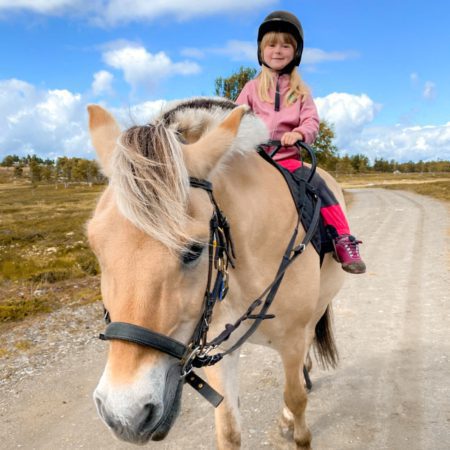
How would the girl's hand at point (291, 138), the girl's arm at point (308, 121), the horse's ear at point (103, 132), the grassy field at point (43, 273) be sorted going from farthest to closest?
1. the grassy field at point (43, 273)
2. the girl's arm at point (308, 121)
3. the girl's hand at point (291, 138)
4. the horse's ear at point (103, 132)

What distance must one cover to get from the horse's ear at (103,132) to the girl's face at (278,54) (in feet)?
6.19

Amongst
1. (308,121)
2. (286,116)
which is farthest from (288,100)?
(308,121)

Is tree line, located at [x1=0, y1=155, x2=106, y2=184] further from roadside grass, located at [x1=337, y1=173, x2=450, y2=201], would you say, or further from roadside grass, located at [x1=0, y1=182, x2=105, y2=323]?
roadside grass, located at [x1=0, y1=182, x2=105, y2=323]

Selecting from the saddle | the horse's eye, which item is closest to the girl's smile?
the saddle

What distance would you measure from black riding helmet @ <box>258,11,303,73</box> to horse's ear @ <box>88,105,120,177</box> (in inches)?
77.8

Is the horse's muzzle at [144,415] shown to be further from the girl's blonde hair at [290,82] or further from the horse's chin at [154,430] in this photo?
the girl's blonde hair at [290,82]

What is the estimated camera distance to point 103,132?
2.18 metres

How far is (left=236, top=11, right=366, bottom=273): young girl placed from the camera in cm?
333

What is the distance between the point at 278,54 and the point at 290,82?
271 mm

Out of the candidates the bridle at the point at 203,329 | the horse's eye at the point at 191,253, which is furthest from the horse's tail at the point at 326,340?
the horse's eye at the point at 191,253

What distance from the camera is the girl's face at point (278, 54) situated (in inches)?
138

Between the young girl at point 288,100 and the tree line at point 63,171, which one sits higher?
the young girl at point 288,100

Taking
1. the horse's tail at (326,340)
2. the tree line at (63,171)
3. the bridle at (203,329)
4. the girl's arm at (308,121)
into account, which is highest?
the girl's arm at (308,121)

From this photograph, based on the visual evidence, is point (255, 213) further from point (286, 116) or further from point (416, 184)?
point (416, 184)
